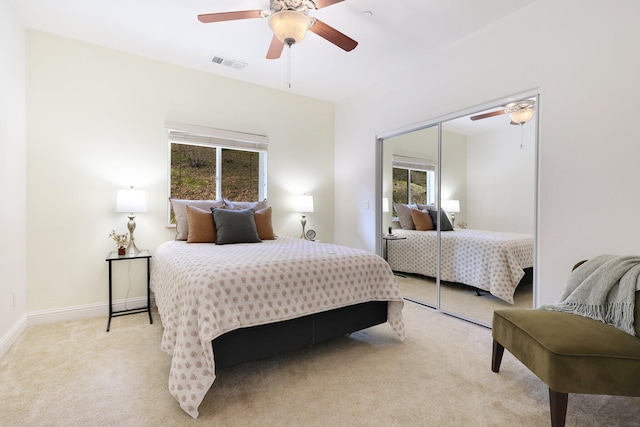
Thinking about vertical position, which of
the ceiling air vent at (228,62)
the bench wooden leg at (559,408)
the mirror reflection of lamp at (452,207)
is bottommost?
the bench wooden leg at (559,408)

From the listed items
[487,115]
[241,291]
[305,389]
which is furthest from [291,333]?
[487,115]

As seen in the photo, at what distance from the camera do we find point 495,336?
196 centimetres

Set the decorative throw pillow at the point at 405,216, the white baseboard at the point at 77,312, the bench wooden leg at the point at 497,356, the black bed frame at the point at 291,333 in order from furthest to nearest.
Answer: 1. the decorative throw pillow at the point at 405,216
2. the white baseboard at the point at 77,312
3. the bench wooden leg at the point at 497,356
4. the black bed frame at the point at 291,333

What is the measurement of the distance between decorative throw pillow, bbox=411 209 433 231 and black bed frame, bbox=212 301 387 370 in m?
1.32

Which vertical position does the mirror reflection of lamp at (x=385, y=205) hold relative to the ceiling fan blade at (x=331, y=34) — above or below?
below

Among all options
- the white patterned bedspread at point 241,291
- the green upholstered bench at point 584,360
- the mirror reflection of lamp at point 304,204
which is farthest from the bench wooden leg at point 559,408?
the mirror reflection of lamp at point 304,204

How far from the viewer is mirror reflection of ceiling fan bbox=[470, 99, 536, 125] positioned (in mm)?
2531

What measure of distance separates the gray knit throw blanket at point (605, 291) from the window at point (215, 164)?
3.36 m

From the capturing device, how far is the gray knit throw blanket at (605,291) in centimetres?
158

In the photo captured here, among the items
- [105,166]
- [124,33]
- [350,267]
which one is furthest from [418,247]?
[124,33]

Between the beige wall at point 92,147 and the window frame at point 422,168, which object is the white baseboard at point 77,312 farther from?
the window frame at point 422,168

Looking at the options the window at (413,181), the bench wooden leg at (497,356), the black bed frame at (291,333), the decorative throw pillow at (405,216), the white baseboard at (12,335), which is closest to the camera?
the black bed frame at (291,333)

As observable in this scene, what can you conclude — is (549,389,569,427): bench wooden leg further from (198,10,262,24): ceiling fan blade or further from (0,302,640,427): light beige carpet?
(198,10,262,24): ceiling fan blade

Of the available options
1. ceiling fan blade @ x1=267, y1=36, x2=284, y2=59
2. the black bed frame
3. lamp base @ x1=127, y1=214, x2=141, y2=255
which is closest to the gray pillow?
lamp base @ x1=127, y1=214, x2=141, y2=255
